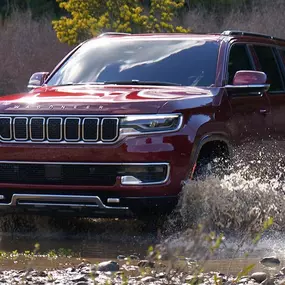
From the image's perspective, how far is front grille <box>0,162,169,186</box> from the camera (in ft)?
26.0

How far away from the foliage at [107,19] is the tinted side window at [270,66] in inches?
619

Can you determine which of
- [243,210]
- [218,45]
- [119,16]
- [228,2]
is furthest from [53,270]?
[228,2]

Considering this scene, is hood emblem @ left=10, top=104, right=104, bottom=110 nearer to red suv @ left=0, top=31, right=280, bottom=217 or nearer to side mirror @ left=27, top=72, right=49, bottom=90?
red suv @ left=0, top=31, right=280, bottom=217

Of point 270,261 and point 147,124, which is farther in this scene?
point 147,124

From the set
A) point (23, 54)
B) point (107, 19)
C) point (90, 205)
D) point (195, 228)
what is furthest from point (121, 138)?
point (23, 54)

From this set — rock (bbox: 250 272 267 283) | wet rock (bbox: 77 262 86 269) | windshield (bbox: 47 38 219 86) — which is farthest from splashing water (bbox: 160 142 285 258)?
rock (bbox: 250 272 267 283)

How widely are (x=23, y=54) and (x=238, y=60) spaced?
73.2 feet

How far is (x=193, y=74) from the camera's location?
9.06 meters

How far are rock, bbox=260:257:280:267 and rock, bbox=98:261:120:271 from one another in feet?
3.41

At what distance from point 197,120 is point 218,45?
1399 millimetres

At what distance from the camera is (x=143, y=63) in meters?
9.33

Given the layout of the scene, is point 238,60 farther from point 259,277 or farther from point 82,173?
point 259,277

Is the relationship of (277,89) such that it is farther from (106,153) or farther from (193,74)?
(106,153)

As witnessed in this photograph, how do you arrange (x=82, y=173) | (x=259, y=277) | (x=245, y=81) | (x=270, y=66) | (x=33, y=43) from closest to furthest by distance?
1. (x=259, y=277)
2. (x=82, y=173)
3. (x=245, y=81)
4. (x=270, y=66)
5. (x=33, y=43)
